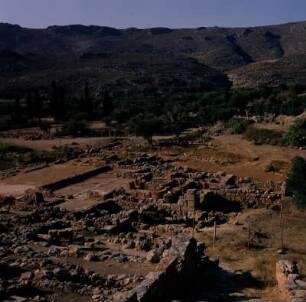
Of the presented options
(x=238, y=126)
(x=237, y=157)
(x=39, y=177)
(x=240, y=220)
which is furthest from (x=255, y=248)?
(x=238, y=126)

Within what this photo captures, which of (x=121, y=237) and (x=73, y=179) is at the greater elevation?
(x=121, y=237)

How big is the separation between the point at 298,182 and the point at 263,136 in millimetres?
30420

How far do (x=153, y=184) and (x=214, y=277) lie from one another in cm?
1564

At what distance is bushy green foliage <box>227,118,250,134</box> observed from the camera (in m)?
61.5

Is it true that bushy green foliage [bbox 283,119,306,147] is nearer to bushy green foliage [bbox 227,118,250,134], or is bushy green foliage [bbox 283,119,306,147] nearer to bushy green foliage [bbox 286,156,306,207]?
bushy green foliage [bbox 227,118,250,134]

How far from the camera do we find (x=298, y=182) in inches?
1014

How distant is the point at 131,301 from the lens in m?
12.2

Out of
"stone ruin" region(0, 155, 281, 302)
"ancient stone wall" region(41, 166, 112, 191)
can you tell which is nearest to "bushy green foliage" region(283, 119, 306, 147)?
"stone ruin" region(0, 155, 281, 302)

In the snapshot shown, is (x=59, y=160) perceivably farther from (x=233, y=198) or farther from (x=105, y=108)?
(x=105, y=108)

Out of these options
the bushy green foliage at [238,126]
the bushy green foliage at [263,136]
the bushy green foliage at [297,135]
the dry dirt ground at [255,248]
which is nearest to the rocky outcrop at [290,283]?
the dry dirt ground at [255,248]

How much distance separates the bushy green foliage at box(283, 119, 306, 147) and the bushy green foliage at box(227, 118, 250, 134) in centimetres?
985

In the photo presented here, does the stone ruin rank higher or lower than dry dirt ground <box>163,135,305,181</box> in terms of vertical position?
higher

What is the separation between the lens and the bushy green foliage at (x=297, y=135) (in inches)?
1951

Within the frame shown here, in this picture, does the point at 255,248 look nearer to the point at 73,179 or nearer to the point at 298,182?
the point at 298,182
